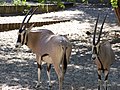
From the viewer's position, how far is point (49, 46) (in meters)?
6.54

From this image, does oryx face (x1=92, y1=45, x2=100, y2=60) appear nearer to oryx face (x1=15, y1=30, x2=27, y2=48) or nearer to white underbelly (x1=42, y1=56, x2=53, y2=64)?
white underbelly (x1=42, y1=56, x2=53, y2=64)

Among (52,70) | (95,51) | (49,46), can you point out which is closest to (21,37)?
(49,46)

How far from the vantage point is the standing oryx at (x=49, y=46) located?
6.26 metres

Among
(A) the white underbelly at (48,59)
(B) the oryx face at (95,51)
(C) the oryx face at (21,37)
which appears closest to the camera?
(B) the oryx face at (95,51)

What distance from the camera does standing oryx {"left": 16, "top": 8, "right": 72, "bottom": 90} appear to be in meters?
6.26

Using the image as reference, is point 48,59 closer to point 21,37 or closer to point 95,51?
point 21,37

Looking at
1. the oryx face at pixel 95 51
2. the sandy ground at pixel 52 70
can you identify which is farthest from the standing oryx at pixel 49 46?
the sandy ground at pixel 52 70

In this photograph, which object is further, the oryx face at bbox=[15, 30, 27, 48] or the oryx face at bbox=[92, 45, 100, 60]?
the oryx face at bbox=[15, 30, 27, 48]

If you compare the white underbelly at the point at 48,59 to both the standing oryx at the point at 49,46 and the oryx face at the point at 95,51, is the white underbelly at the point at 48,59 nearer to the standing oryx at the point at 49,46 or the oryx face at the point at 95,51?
the standing oryx at the point at 49,46

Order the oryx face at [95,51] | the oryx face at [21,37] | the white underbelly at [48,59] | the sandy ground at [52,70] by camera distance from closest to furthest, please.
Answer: the oryx face at [95,51]
the white underbelly at [48,59]
the oryx face at [21,37]
the sandy ground at [52,70]

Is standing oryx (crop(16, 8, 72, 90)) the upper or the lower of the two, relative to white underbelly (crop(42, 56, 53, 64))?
upper

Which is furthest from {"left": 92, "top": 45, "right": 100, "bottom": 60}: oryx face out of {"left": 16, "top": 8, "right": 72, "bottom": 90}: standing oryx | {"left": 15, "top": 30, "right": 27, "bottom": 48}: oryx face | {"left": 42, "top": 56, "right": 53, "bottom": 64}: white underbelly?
{"left": 15, "top": 30, "right": 27, "bottom": 48}: oryx face

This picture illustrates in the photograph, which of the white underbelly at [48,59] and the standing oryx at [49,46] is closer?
the standing oryx at [49,46]

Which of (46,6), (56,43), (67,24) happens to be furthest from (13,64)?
(46,6)
